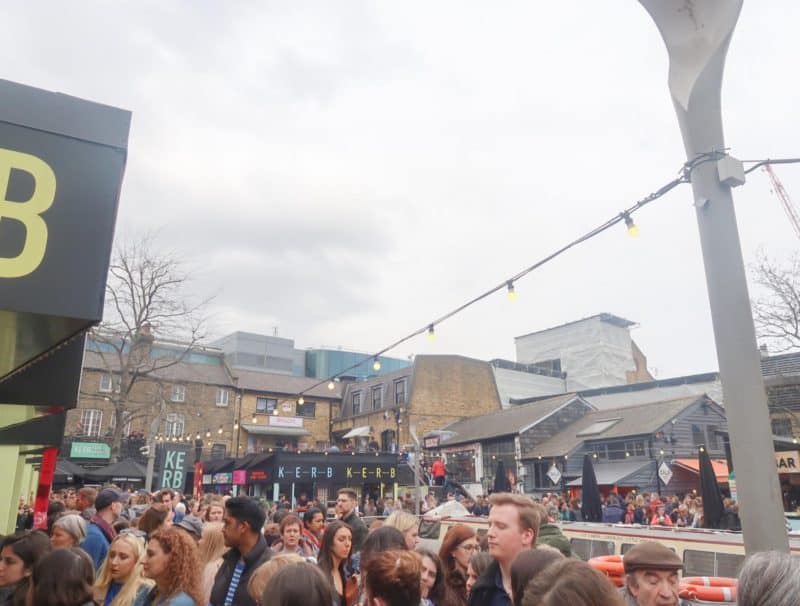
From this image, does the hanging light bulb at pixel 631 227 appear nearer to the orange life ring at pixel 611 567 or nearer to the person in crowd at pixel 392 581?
the orange life ring at pixel 611 567

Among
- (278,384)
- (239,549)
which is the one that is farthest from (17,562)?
(278,384)

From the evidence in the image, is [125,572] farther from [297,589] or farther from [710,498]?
[710,498]

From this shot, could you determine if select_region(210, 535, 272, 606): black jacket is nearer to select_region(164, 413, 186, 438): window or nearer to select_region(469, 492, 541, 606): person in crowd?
select_region(469, 492, 541, 606): person in crowd

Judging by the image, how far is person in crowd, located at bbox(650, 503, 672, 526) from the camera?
15.4 meters

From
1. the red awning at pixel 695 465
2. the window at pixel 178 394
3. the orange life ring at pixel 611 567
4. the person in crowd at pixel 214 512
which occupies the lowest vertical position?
the orange life ring at pixel 611 567

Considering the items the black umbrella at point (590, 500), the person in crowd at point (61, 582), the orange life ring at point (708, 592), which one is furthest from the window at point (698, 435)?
the person in crowd at point (61, 582)

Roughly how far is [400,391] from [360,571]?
125ft

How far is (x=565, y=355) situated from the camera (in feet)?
158

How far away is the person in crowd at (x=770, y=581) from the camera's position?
173cm

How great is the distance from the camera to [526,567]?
2.96 meters

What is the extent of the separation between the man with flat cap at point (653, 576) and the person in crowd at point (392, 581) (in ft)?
4.38

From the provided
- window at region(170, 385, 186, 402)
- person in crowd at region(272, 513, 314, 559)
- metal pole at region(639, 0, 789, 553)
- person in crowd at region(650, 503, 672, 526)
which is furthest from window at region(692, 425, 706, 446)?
window at region(170, 385, 186, 402)

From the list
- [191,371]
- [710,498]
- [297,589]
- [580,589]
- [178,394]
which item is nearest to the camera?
[580,589]

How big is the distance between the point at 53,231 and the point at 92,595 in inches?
93.3
